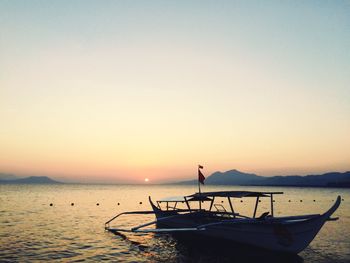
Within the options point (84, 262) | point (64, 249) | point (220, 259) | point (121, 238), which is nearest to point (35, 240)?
point (64, 249)

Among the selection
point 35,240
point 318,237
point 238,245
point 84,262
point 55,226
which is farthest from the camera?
point 55,226

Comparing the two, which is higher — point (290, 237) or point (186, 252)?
point (290, 237)

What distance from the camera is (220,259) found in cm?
2084

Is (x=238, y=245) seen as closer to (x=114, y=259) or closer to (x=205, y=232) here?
(x=205, y=232)

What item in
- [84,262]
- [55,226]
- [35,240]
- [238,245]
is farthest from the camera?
[55,226]

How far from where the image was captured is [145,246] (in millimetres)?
25375

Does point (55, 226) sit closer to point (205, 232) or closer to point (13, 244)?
point (13, 244)

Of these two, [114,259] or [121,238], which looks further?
[121,238]

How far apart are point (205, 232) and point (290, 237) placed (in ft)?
24.3

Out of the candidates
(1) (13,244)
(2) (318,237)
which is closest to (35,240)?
(1) (13,244)

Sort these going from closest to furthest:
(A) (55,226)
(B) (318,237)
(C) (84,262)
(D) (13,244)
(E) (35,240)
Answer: (C) (84,262) → (D) (13,244) → (E) (35,240) → (B) (318,237) → (A) (55,226)

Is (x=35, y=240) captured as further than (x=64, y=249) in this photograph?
Yes

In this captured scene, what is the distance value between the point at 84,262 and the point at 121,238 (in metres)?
8.88

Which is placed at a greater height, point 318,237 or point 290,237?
point 290,237
